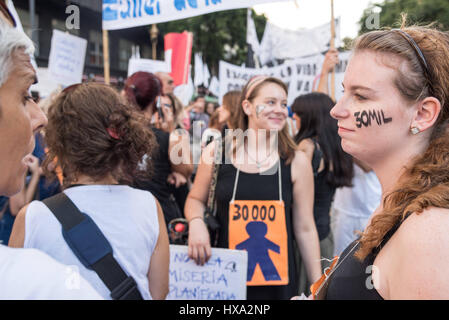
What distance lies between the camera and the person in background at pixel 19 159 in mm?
613

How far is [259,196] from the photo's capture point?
2367mm

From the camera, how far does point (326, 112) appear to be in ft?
11.2

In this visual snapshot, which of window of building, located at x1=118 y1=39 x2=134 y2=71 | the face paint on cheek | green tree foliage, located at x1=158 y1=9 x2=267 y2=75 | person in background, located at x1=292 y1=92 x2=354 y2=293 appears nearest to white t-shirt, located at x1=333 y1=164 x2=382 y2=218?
person in background, located at x1=292 y1=92 x2=354 y2=293

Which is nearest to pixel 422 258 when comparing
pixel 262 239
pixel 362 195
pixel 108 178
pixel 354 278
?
pixel 354 278

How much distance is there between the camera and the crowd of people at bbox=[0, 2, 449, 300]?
2.98 ft

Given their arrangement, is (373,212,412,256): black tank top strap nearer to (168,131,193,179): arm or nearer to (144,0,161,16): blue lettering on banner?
(168,131,193,179): arm

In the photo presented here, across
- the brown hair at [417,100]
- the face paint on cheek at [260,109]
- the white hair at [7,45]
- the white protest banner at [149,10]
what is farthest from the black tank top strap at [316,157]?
the white hair at [7,45]

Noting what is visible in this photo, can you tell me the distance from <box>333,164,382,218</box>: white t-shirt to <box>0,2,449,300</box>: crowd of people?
69 cm

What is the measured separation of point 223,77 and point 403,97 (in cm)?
448

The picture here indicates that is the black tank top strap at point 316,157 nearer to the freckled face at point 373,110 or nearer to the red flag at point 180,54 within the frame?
the freckled face at point 373,110

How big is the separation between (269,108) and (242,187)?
24.2 inches

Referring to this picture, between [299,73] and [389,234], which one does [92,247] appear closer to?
[389,234]
